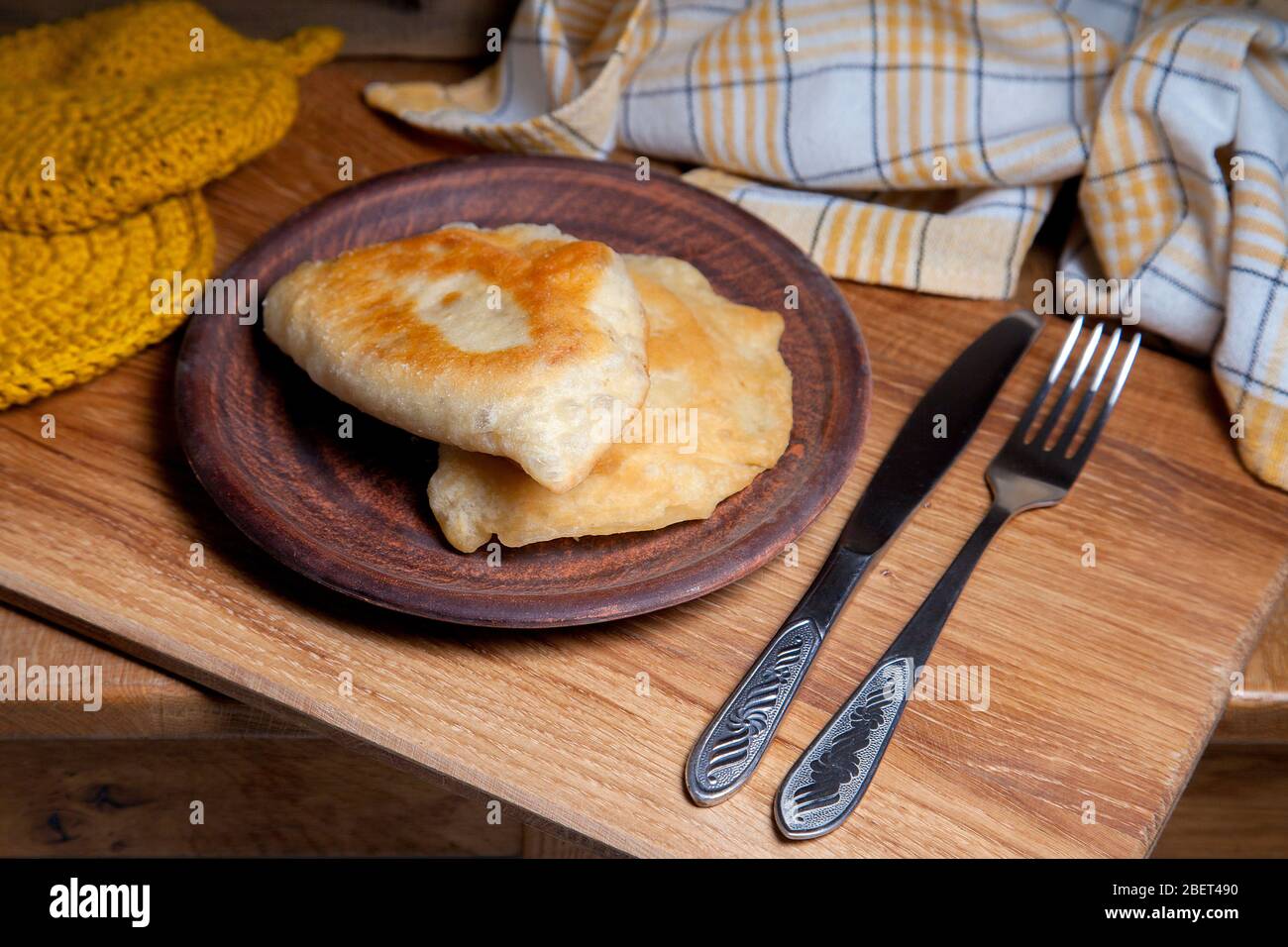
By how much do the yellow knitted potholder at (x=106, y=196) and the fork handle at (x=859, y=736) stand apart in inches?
30.9

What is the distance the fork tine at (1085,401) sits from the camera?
1251mm

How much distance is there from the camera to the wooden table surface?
3.18 ft

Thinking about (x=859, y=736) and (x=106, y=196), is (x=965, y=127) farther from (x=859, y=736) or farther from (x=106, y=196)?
(x=106, y=196)

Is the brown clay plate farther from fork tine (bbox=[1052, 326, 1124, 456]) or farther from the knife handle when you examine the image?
fork tine (bbox=[1052, 326, 1124, 456])

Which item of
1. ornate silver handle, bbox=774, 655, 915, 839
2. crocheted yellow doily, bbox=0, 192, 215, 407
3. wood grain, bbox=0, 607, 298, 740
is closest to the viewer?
ornate silver handle, bbox=774, 655, 915, 839

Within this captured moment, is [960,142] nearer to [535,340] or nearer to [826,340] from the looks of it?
[826,340]

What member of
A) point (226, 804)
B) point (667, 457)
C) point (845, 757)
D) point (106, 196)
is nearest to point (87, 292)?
point (106, 196)

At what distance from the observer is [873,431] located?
1256 mm

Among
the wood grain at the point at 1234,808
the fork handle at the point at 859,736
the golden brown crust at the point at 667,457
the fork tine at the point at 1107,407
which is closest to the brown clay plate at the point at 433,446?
the golden brown crust at the point at 667,457

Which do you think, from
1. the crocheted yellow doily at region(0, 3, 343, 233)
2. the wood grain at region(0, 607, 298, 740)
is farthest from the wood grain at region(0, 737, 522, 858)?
the crocheted yellow doily at region(0, 3, 343, 233)

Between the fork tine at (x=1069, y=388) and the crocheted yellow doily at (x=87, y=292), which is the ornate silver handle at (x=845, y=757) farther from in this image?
the crocheted yellow doily at (x=87, y=292)

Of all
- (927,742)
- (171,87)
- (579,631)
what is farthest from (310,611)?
(171,87)

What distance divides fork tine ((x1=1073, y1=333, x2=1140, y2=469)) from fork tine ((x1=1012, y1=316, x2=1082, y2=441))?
55mm

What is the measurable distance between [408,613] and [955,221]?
0.84 metres
